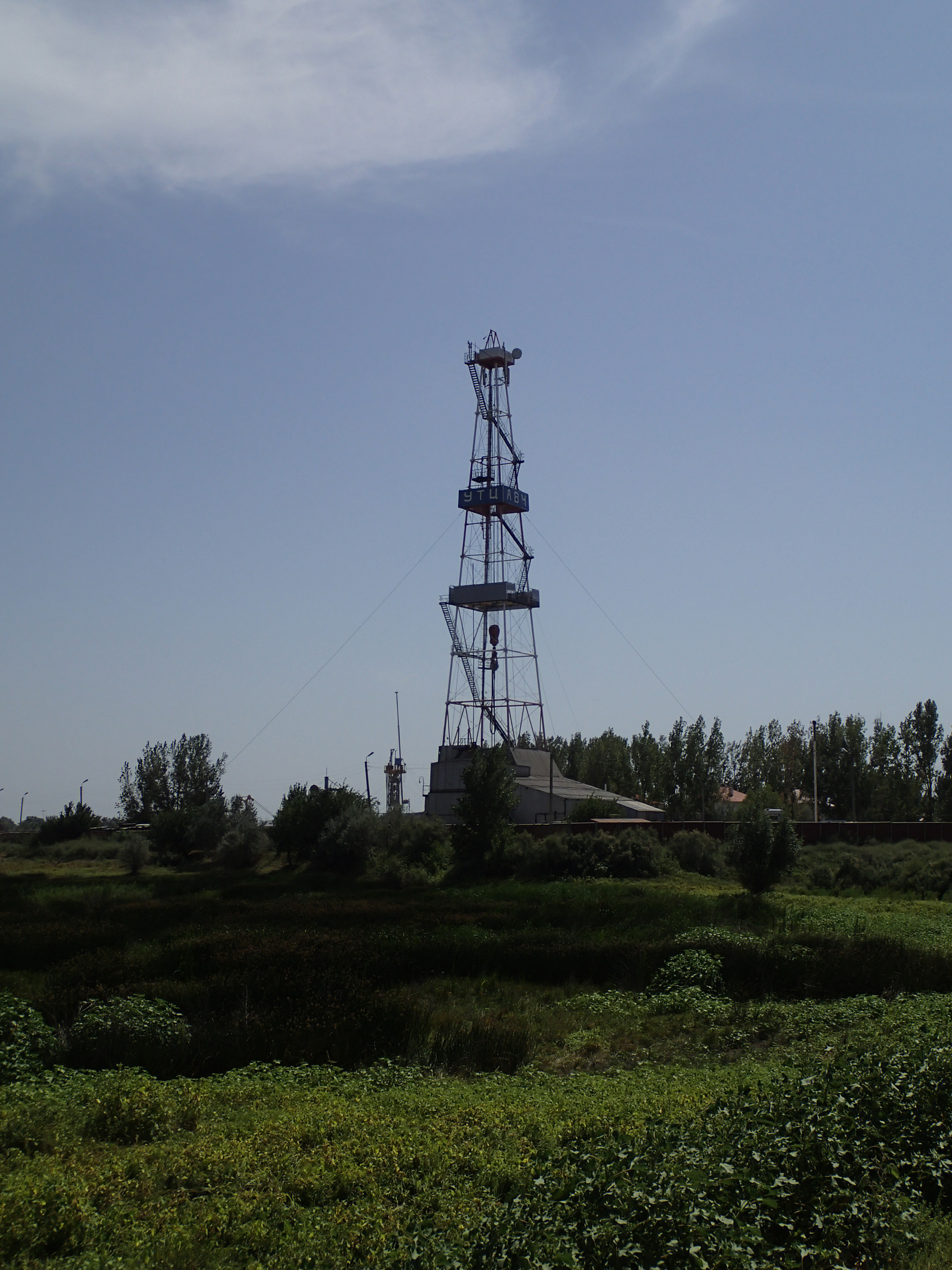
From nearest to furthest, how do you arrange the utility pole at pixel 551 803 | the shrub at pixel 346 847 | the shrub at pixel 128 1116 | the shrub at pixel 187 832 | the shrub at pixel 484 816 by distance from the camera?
1. the shrub at pixel 128 1116
2. the shrub at pixel 484 816
3. the shrub at pixel 346 847
4. the shrub at pixel 187 832
5. the utility pole at pixel 551 803

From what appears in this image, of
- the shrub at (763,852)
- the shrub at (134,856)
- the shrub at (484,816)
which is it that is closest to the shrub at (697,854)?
the shrub at (484,816)

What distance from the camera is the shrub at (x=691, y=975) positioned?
1653cm

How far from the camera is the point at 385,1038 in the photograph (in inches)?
512

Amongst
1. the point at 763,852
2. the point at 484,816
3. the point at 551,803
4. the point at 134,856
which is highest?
the point at 551,803

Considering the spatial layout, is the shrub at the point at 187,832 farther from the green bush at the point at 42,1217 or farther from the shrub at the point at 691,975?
the green bush at the point at 42,1217

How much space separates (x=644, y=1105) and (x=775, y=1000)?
24.3 ft

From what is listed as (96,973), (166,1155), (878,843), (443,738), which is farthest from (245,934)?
(443,738)

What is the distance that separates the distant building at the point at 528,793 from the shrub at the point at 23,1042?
36952mm

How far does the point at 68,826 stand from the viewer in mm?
58500

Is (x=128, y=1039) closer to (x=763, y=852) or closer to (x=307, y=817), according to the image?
(x=763, y=852)

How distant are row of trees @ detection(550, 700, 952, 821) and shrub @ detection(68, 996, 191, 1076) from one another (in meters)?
52.8

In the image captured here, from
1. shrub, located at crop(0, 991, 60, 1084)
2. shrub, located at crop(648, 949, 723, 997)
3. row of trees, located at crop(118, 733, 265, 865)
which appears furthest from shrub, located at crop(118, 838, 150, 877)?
shrub, located at crop(0, 991, 60, 1084)

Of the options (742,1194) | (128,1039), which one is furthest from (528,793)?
(742,1194)

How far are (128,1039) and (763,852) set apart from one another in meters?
22.2
